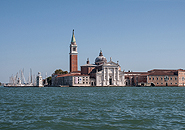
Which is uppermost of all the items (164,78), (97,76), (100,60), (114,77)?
(100,60)

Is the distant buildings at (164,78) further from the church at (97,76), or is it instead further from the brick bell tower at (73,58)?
the brick bell tower at (73,58)

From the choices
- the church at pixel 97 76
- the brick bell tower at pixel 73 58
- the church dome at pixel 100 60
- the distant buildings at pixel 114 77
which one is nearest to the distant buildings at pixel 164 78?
the distant buildings at pixel 114 77

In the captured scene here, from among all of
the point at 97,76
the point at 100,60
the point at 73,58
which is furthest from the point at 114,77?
the point at 73,58

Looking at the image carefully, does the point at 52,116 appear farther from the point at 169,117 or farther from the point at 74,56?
the point at 74,56

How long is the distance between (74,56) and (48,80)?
73.7 feet

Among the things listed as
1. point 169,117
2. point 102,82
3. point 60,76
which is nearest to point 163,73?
point 102,82

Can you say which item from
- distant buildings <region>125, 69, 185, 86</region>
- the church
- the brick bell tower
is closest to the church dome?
the church

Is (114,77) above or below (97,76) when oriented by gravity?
below

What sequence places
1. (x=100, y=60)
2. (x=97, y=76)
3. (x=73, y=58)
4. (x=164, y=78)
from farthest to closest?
(x=73, y=58), (x=100, y=60), (x=164, y=78), (x=97, y=76)

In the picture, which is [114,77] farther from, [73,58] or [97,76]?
[73,58]

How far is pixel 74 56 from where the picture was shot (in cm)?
10262

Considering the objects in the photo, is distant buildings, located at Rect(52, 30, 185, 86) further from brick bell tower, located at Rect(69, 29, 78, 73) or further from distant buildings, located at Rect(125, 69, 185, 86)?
brick bell tower, located at Rect(69, 29, 78, 73)

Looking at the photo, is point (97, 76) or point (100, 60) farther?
point (100, 60)

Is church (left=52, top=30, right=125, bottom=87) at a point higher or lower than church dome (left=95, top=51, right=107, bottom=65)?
lower
